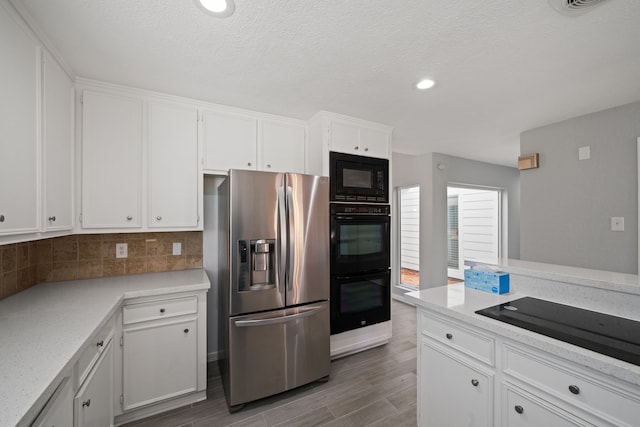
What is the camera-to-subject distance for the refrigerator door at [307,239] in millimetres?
2141

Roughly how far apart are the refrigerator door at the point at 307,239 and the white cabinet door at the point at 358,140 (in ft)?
1.76

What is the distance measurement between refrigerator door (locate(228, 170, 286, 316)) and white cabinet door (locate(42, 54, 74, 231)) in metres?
1.01

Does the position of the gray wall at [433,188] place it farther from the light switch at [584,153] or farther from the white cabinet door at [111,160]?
the white cabinet door at [111,160]

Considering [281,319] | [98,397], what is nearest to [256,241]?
[281,319]

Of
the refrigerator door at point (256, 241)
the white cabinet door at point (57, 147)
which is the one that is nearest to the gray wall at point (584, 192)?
the refrigerator door at point (256, 241)

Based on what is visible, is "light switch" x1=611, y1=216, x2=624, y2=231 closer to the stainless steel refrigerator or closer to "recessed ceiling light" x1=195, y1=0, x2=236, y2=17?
the stainless steel refrigerator

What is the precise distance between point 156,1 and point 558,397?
248 centimetres

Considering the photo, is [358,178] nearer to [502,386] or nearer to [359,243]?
[359,243]

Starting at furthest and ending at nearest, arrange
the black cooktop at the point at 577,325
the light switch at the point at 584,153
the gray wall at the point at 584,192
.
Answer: the light switch at the point at 584,153, the gray wall at the point at 584,192, the black cooktop at the point at 577,325

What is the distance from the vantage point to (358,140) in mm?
2750

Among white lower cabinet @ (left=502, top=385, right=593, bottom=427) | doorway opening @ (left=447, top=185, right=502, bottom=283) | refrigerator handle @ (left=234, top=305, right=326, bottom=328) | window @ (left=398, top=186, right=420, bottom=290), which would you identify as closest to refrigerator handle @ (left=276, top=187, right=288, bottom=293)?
refrigerator handle @ (left=234, top=305, right=326, bottom=328)

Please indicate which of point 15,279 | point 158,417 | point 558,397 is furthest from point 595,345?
point 15,279

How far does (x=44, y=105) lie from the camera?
1.50 metres

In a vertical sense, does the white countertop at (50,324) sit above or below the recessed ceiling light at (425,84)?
below
